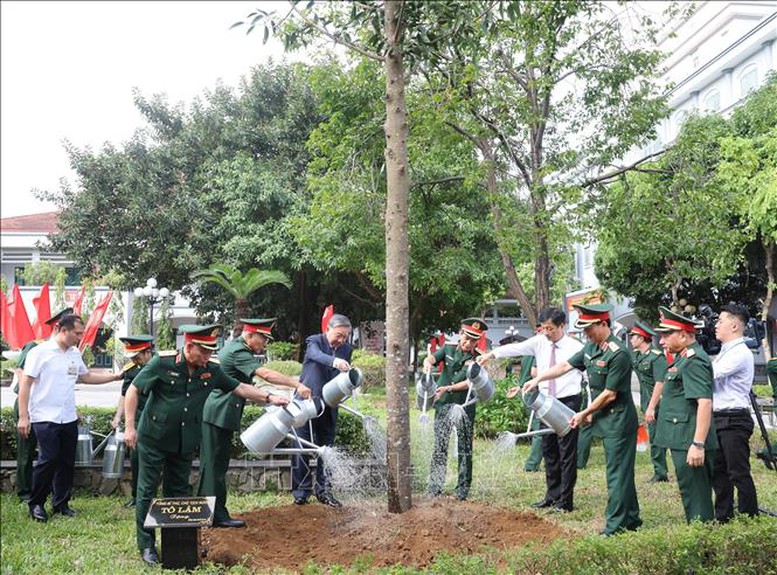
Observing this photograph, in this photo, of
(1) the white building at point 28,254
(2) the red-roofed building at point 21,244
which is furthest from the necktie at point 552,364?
(2) the red-roofed building at point 21,244

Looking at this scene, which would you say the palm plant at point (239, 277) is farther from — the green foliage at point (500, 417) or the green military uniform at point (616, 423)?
the green military uniform at point (616, 423)

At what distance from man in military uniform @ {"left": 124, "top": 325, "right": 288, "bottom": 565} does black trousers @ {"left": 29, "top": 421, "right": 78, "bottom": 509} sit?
1.42 metres

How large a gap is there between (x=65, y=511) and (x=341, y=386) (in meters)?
2.61

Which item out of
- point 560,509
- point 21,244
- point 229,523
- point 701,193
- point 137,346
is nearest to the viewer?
point 229,523

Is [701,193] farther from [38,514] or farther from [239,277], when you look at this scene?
[239,277]

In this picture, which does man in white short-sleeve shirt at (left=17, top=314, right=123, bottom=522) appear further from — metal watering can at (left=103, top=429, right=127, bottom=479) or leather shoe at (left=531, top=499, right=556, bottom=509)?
leather shoe at (left=531, top=499, right=556, bottom=509)

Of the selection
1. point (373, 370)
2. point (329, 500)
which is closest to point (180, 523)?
point (329, 500)

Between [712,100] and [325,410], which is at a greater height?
[712,100]

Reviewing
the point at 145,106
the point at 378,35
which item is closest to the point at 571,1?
the point at 378,35

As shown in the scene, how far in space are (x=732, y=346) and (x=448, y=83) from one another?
18.1ft

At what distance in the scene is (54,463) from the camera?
605 centimetres

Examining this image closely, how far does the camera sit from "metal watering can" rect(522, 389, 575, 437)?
586 cm

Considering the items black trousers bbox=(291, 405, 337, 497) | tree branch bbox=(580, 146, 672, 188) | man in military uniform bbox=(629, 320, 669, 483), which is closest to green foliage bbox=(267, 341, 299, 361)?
tree branch bbox=(580, 146, 672, 188)

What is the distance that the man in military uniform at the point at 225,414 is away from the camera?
565 centimetres
